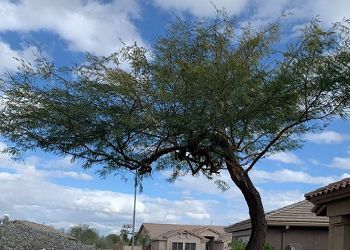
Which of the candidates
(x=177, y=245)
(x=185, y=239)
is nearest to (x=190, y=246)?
(x=185, y=239)

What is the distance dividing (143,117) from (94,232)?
2472 inches

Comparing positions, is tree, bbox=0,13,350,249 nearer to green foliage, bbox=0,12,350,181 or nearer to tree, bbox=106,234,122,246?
green foliage, bbox=0,12,350,181

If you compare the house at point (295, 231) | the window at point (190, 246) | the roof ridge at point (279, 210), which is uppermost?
the roof ridge at point (279, 210)

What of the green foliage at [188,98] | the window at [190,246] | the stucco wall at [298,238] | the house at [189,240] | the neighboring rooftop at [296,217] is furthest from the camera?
the window at [190,246]

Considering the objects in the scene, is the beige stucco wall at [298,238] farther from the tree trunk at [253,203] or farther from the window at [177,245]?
the window at [177,245]

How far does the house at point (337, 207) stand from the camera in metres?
14.0

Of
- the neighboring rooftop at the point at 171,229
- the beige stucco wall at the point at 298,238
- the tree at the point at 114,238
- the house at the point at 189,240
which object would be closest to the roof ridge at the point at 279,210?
the beige stucco wall at the point at 298,238

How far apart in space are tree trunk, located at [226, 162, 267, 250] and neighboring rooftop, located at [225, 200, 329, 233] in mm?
13015

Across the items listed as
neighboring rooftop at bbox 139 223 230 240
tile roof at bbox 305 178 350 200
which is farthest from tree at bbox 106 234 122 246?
tile roof at bbox 305 178 350 200

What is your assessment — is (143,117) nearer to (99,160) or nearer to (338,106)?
(99,160)

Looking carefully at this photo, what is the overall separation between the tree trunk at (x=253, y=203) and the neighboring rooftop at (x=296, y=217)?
42.7 feet

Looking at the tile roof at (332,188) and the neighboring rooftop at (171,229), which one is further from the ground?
the neighboring rooftop at (171,229)

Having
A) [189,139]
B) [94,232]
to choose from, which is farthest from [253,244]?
[94,232]

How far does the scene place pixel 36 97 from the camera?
530 inches
